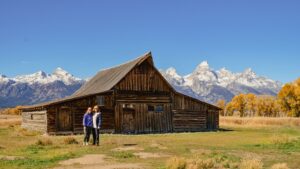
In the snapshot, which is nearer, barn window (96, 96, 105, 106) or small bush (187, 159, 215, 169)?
small bush (187, 159, 215, 169)

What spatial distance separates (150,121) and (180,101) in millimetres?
4135

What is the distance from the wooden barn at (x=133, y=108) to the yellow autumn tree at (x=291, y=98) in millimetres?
51884

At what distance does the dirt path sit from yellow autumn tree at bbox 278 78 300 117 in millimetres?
80576

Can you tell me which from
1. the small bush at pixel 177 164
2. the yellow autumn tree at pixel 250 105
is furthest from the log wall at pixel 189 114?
the yellow autumn tree at pixel 250 105

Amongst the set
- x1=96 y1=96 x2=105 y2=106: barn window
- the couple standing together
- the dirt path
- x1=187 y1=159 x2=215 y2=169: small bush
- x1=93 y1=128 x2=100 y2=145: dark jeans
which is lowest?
the dirt path

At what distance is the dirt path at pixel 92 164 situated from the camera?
16.6 m

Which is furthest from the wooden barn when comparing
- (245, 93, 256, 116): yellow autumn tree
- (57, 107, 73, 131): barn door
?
(245, 93, 256, 116): yellow autumn tree

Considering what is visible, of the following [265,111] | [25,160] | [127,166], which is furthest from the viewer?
[265,111]

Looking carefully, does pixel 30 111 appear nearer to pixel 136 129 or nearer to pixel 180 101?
pixel 136 129

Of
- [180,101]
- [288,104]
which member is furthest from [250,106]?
[180,101]

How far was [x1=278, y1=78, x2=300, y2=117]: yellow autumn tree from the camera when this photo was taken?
93688 mm

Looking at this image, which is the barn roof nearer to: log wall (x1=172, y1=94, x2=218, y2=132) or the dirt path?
log wall (x1=172, y1=94, x2=218, y2=132)

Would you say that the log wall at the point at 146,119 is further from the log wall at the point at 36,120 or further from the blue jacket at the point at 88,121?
the blue jacket at the point at 88,121

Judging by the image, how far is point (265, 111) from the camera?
140 metres
